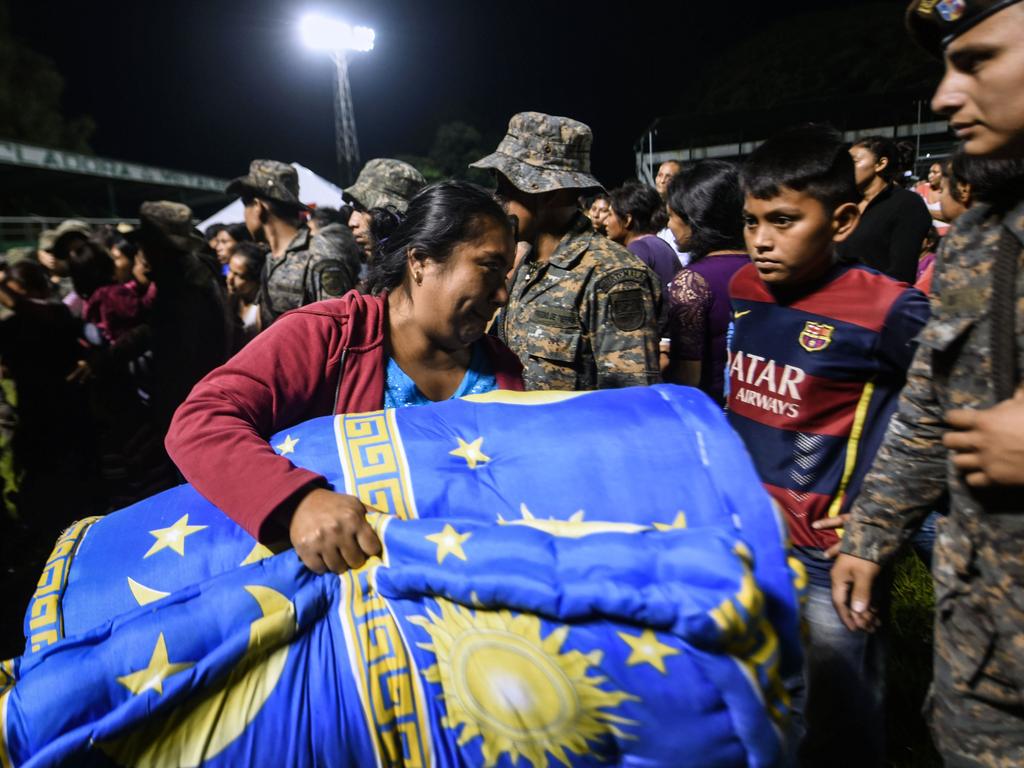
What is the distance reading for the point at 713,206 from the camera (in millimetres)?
2986

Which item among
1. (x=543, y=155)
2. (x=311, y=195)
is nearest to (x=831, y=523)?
(x=543, y=155)

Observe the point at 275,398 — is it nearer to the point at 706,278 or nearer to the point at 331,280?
the point at 706,278

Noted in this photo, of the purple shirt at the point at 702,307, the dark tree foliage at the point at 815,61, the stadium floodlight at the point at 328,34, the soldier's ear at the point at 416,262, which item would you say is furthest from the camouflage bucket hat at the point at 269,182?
the dark tree foliage at the point at 815,61

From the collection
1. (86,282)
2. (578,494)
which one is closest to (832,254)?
(578,494)

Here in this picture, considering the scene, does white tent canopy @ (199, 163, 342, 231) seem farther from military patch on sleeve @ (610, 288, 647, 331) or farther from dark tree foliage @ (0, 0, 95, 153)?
dark tree foliage @ (0, 0, 95, 153)

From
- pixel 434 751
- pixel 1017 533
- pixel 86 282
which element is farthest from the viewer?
pixel 86 282

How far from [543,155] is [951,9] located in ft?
5.56

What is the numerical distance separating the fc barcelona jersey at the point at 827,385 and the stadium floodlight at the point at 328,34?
25.4 metres

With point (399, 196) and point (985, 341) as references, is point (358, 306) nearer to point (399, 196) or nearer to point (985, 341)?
point (985, 341)

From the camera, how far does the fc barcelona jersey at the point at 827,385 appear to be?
176 centimetres

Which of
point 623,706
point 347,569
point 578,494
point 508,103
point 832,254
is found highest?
point 508,103

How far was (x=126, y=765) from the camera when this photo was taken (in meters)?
0.92

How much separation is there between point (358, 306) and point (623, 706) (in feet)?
3.81

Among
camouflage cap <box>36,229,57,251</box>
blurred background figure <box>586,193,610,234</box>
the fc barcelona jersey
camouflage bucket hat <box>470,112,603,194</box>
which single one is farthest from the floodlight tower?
the fc barcelona jersey
